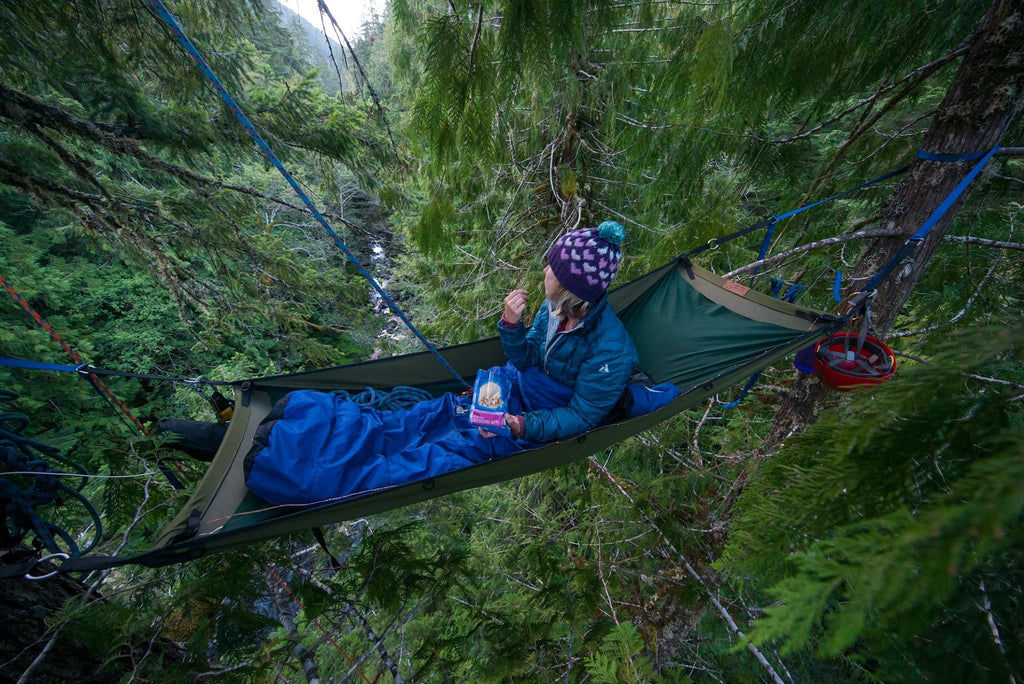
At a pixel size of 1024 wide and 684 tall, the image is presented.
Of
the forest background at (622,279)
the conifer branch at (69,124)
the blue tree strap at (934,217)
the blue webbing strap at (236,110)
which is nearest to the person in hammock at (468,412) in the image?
the forest background at (622,279)

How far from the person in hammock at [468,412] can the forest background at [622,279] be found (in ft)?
0.71

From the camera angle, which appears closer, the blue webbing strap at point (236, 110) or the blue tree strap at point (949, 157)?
the blue webbing strap at point (236, 110)

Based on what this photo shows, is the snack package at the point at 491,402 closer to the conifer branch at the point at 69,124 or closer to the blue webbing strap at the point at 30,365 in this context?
the conifer branch at the point at 69,124

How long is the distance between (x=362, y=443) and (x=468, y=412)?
1.41 feet

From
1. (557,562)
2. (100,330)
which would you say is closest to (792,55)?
(557,562)

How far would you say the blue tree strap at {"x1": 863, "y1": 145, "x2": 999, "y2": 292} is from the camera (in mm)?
1003

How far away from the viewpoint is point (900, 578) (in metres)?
0.30

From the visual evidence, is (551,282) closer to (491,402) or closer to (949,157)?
(491,402)

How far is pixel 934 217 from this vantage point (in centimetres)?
105

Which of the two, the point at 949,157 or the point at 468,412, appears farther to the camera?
the point at 468,412

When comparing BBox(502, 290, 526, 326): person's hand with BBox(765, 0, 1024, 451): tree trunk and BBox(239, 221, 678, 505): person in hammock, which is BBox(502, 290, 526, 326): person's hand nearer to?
BBox(239, 221, 678, 505): person in hammock

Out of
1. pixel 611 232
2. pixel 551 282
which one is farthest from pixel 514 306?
pixel 611 232

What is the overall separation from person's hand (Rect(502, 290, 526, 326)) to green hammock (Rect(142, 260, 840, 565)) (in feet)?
1.18

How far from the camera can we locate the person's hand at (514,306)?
1.52 metres
